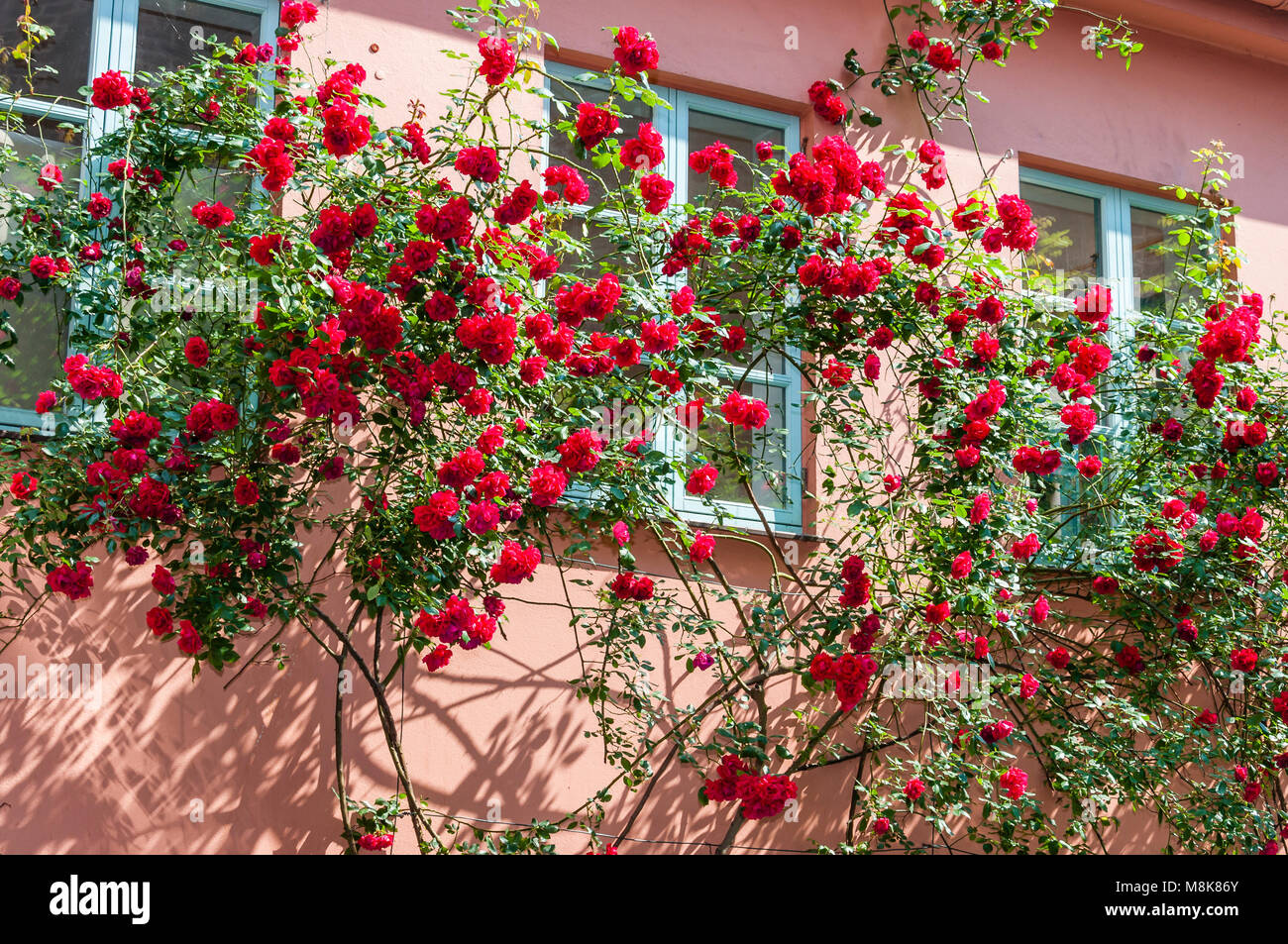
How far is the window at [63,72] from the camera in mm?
3727

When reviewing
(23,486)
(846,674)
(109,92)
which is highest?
(109,92)

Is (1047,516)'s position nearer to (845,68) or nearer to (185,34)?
(845,68)

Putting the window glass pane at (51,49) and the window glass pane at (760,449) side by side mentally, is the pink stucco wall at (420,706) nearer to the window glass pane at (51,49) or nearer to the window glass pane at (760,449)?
the window glass pane at (760,449)

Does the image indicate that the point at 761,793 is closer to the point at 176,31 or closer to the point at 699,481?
the point at 699,481

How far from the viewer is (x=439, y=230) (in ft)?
9.59

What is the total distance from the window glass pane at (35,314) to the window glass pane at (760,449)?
7.21 feet

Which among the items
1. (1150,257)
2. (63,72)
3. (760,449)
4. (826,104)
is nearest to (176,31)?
(63,72)

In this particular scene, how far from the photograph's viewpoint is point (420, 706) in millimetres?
3881

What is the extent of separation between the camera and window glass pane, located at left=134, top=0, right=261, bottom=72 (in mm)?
4039

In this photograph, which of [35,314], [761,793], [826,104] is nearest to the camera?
[761,793]

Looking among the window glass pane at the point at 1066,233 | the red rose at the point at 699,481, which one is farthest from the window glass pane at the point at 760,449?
the window glass pane at the point at 1066,233

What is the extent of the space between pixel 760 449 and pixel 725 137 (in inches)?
55.1

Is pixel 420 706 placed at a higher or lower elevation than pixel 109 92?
lower
